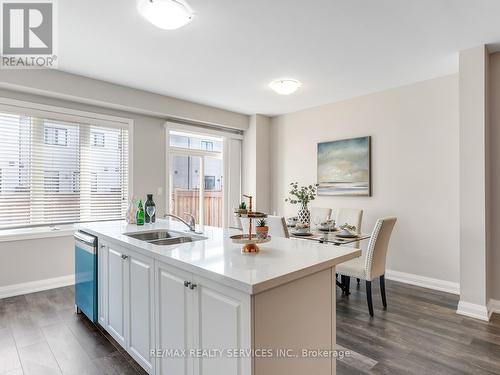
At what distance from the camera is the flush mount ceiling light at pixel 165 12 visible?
7.09 feet

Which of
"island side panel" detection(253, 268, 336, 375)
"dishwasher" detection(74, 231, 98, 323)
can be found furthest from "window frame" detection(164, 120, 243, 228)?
"island side panel" detection(253, 268, 336, 375)

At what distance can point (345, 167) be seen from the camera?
4.52 metres

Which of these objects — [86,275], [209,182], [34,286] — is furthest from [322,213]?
[34,286]

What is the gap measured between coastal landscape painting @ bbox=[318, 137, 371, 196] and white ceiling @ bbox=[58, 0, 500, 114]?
2.69ft

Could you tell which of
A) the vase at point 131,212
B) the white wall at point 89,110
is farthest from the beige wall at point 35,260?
the vase at point 131,212

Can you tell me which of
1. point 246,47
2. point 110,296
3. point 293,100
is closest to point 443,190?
point 293,100

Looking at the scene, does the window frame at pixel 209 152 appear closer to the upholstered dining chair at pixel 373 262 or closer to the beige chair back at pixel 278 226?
the beige chair back at pixel 278 226

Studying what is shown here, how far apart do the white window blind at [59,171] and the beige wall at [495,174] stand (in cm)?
451

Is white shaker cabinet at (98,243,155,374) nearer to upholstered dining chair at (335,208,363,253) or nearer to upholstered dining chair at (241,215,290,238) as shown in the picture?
upholstered dining chair at (241,215,290,238)

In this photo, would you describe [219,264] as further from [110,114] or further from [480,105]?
[110,114]

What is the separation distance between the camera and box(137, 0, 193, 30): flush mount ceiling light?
85.1 inches

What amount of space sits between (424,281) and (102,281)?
3.69 metres

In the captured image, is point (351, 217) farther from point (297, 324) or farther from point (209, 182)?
point (297, 324)

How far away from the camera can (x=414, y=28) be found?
8.45 ft
